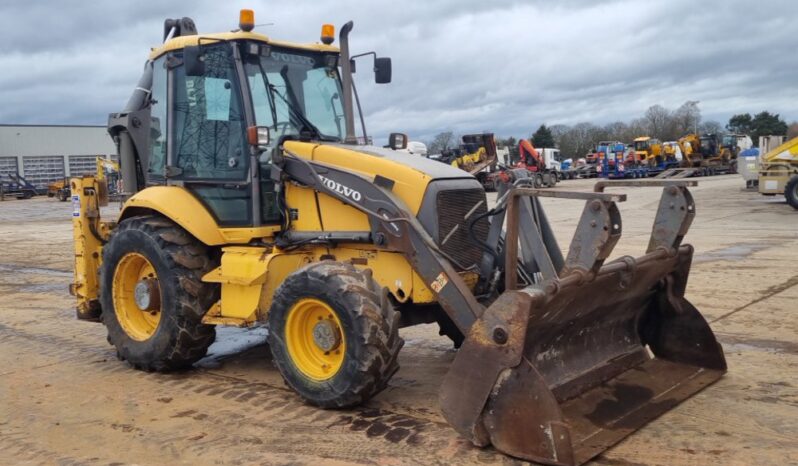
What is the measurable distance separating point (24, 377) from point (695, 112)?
91.3 m

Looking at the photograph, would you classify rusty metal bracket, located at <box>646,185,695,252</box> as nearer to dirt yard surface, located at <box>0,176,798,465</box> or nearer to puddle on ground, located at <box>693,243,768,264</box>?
dirt yard surface, located at <box>0,176,798,465</box>

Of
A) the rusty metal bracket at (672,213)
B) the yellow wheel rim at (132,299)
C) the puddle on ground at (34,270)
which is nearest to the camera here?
the rusty metal bracket at (672,213)

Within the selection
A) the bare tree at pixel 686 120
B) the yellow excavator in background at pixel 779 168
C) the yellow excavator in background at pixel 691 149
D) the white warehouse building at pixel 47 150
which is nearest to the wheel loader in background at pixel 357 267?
the yellow excavator in background at pixel 779 168

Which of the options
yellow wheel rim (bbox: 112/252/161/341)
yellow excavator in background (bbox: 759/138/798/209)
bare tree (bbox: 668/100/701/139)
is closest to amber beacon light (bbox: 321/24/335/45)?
yellow wheel rim (bbox: 112/252/161/341)

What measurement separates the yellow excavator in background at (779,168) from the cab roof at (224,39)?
Answer: 2029cm

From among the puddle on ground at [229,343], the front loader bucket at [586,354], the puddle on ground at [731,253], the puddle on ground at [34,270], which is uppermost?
the front loader bucket at [586,354]

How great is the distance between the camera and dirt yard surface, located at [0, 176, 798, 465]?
4.38 meters

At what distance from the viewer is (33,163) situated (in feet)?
209

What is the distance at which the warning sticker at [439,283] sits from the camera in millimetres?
4905

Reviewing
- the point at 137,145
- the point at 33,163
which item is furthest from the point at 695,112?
the point at 137,145

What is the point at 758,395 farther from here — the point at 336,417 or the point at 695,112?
the point at 695,112

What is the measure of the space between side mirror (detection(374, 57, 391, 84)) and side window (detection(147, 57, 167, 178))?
5.97ft

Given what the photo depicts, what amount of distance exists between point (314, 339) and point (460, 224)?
4.32ft

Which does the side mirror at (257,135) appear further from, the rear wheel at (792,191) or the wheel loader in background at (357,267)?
the rear wheel at (792,191)
